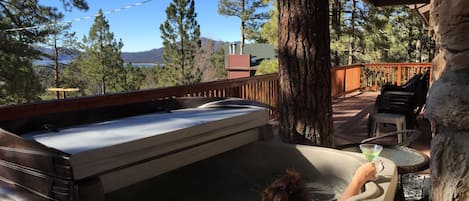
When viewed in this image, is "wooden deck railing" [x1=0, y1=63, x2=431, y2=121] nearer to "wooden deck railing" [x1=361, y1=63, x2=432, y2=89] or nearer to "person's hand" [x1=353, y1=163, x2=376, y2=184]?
"wooden deck railing" [x1=361, y1=63, x2=432, y2=89]

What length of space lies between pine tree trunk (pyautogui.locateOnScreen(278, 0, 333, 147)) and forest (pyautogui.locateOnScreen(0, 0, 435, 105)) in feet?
9.71

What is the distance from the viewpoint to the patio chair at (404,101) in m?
4.92

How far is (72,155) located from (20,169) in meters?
0.34

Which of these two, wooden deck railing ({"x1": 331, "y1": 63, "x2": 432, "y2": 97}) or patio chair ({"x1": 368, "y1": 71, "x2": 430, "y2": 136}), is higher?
wooden deck railing ({"x1": 331, "y1": 63, "x2": 432, "y2": 97})

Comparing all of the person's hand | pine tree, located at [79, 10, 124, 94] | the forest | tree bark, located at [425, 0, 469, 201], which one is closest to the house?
the forest

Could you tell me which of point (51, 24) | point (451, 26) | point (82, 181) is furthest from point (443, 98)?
point (51, 24)

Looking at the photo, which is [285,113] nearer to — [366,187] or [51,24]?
[366,187]

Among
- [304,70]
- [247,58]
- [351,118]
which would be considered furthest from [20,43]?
[247,58]

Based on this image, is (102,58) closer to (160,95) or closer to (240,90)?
(240,90)

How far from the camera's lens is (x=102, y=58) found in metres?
24.8

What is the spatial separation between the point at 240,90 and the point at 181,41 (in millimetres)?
16491

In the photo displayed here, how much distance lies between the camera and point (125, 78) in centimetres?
2641

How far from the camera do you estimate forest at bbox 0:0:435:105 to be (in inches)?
456

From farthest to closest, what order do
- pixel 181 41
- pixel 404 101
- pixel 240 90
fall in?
pixel 181 41
pixel 240 90
pixel 404 101
